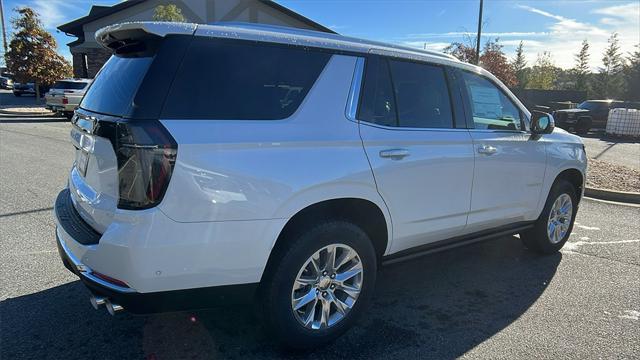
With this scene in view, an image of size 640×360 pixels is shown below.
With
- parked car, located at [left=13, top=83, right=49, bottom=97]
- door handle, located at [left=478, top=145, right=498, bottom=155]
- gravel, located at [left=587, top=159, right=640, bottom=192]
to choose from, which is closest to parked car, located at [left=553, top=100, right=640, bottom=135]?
gravel, located at [left=587, top=159, right=640, bottom=192]

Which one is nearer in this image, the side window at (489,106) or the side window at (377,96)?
the side window at (377,96)

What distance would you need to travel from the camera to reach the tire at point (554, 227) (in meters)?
4.87

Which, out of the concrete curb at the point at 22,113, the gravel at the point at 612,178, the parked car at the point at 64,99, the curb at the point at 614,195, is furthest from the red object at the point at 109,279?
the concrete curb at the point at 22,113

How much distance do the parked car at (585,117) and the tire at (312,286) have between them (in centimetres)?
2227

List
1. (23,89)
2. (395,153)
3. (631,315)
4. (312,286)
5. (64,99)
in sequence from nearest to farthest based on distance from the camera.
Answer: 1. (312,286)
2. (395,153)
3. (631,315)
4. (64,99)
5. (23,89)

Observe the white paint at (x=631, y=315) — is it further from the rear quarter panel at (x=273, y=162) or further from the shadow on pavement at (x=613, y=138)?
the shadow on pavement at (x=613, y=138)

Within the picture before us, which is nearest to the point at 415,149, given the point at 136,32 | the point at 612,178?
the point at 136,32

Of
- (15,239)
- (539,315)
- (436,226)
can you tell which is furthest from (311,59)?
(15,239)

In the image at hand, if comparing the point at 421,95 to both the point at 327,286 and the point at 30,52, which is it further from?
the point at 30,52

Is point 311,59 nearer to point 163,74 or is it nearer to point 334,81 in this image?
point 334,81

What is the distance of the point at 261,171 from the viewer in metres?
2.59

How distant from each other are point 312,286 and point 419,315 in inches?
43.3

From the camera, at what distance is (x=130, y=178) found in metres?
2.41

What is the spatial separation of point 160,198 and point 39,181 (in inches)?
249
